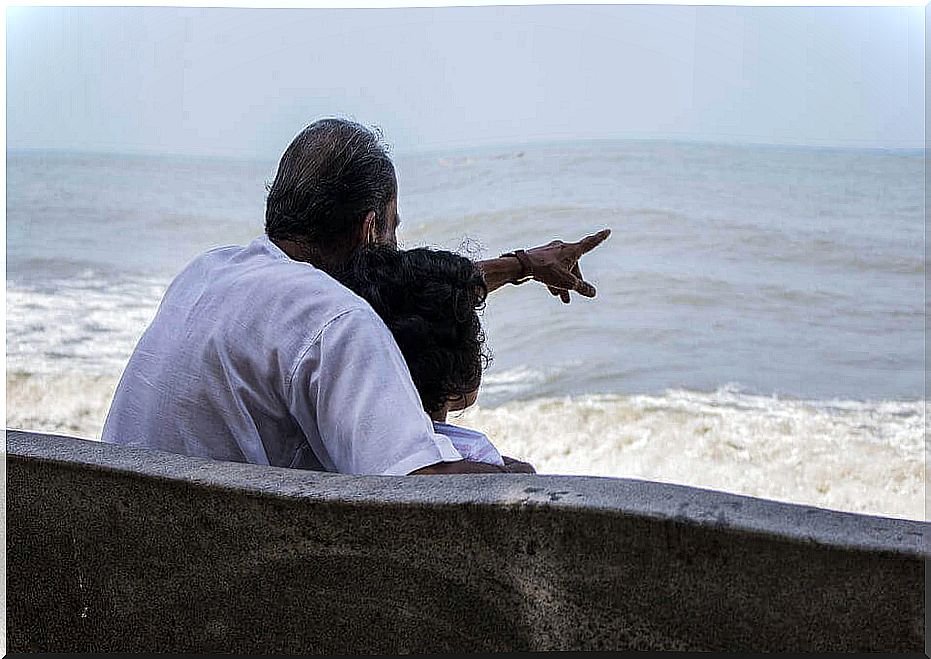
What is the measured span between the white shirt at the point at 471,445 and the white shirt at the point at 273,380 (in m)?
0.23

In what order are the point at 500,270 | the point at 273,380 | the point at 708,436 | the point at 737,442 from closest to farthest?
the point at 273,380 < the point at 500,270 < the point at 737,442 < the point at 708,436

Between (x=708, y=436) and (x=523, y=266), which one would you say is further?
(x=708, y=436)

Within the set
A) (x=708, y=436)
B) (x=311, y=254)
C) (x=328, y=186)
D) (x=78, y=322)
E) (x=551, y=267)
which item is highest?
(x=328, y=186)

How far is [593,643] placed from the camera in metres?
1.10

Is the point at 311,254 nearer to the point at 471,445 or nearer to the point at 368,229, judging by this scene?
the point at 368,229

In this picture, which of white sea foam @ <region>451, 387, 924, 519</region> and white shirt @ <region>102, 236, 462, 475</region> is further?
white sea foam @ <region>451, 387, 924, 519</region>

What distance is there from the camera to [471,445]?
165 cm

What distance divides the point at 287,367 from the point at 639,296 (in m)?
12.4

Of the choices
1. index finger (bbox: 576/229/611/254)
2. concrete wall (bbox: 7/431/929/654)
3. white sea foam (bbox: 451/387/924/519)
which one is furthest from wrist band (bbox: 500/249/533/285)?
white sea foam (bbox: 451/387/924/519)

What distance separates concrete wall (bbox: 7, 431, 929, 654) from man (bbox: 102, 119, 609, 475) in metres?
0.19

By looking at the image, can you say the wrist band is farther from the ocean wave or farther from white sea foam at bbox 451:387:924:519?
the ocean wave

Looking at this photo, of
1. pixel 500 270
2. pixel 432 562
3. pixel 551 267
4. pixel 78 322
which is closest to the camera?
pixel 432 562

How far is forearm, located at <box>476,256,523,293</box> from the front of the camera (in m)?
2.24

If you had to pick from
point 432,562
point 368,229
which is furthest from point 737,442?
point 432,562
